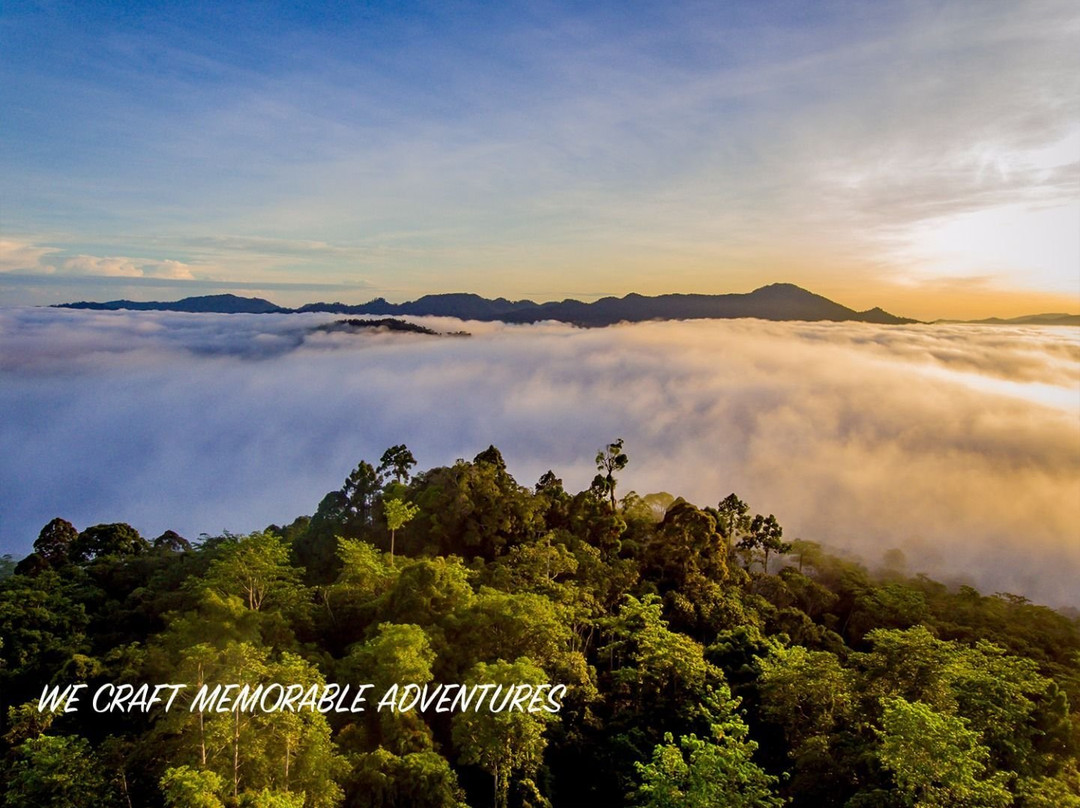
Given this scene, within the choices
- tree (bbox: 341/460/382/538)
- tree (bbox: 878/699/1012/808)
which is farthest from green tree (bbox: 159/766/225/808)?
tree (bbox: 341/460/382/538)

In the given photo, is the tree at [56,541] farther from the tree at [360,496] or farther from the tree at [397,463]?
the tree at [397,463]

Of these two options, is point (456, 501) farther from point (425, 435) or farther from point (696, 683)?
point (425, 435)

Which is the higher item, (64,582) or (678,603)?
(64,582)

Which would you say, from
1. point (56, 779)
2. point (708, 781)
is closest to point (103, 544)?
point (56, 779)

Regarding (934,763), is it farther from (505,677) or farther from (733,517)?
(733,517)

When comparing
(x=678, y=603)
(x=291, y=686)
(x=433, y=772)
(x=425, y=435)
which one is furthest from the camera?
(x=425, y=435)

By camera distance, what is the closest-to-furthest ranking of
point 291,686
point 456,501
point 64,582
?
point 291,686 < point 64,582 < point 456,501

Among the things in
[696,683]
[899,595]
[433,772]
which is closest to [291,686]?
[433,772]

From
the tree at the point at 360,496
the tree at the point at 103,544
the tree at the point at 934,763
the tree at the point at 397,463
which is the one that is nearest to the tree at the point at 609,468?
the tree at the point at 397,463

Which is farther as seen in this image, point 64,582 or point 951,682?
point 64,582
